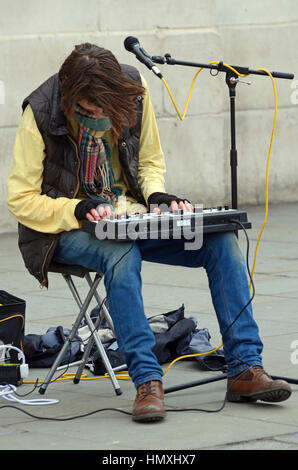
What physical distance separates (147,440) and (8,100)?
6447 mm

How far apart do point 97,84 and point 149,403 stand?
1325 mm

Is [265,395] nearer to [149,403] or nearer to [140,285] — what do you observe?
[149,403]

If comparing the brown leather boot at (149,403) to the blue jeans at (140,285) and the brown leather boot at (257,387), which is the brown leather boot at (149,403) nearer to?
the blue jeans at (140,285)

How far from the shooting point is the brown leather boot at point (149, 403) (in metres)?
4.13

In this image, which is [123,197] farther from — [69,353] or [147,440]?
[147,440]

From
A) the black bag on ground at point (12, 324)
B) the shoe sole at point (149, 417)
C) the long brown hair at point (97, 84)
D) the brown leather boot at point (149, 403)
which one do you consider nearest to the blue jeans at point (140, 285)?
the brown leather boot at point (149, 403)

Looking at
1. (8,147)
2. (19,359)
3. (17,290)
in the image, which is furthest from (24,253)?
(8,147)

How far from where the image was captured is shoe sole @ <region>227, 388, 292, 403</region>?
14.1 feet

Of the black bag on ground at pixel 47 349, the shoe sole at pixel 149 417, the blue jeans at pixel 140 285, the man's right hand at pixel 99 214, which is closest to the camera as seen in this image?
the shoe sole at pixel 149 417

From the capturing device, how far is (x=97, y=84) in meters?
4.54

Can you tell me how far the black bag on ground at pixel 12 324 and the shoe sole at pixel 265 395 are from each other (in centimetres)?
105

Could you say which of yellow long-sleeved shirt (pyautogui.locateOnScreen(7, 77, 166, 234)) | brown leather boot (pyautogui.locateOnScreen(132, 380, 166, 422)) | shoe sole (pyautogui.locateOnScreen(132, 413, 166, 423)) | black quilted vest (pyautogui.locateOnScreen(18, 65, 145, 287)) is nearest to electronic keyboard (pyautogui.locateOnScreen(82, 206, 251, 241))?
yellow long-sleeved shirt (pyautogui.locateOnScreen(7, 77, 166, 234))
